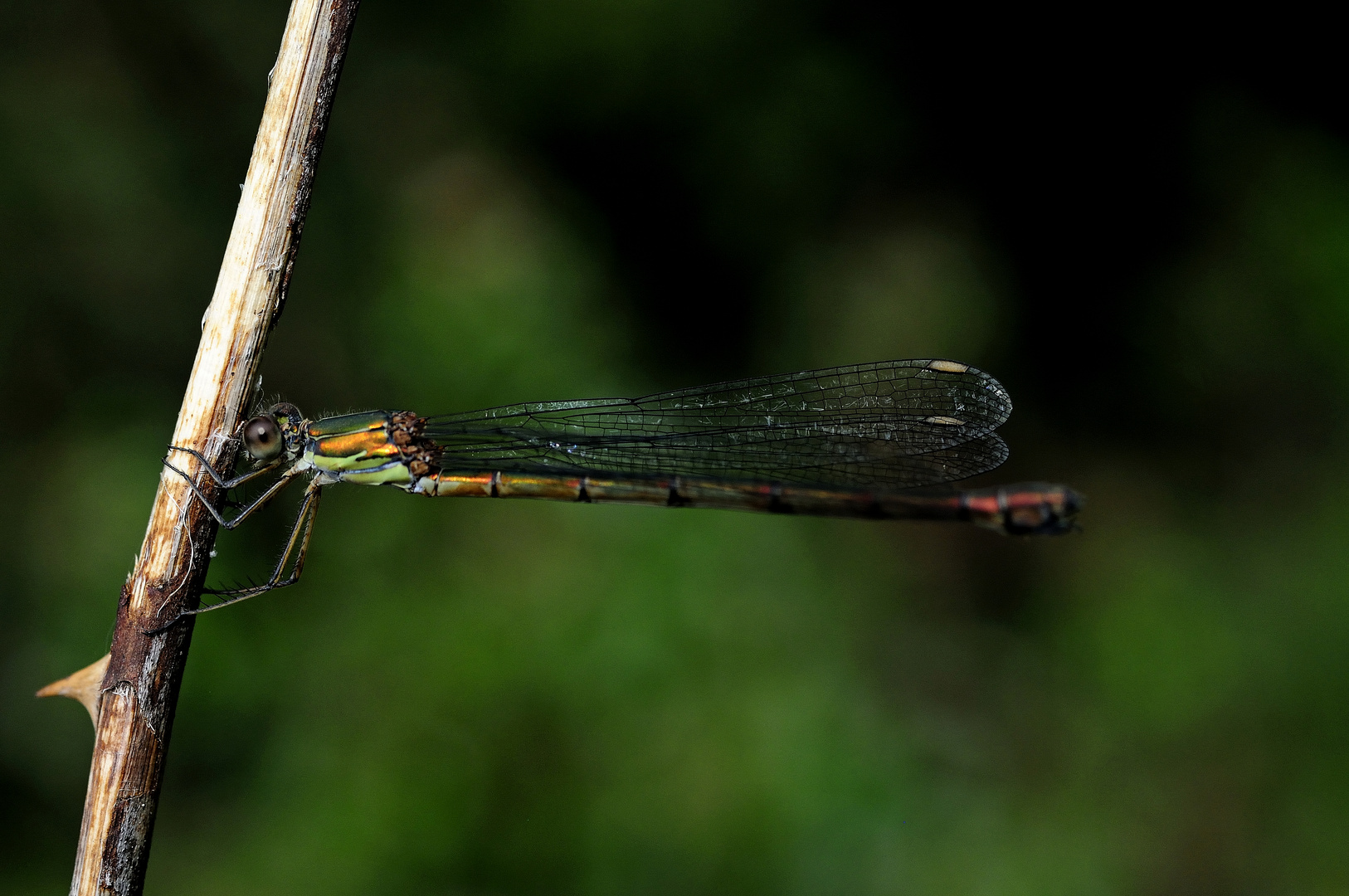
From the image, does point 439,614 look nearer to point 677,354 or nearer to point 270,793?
point 270,793

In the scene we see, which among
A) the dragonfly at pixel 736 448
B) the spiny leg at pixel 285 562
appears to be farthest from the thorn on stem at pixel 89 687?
the dragonfly at pixel 736 448

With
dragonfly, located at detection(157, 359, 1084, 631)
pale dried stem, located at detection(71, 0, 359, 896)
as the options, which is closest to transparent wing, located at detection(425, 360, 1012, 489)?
dragonfly, located at detection(157, 359, 1084, 631)

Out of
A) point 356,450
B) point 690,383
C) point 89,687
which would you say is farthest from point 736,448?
point 690,383

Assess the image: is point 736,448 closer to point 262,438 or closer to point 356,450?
point 356,450

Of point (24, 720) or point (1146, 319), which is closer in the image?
point (24, 720)

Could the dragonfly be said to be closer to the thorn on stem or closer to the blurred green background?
the thorn on stem

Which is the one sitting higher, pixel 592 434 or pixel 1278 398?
pixel 1278 398

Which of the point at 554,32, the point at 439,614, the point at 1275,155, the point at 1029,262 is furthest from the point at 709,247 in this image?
the point at 1275,155
